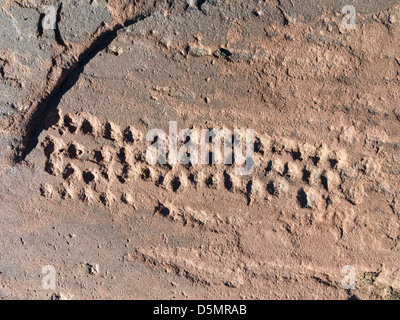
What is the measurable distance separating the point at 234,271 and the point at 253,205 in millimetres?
238

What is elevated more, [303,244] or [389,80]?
[389,80]

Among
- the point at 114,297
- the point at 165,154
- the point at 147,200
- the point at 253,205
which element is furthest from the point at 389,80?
the point at 114,297

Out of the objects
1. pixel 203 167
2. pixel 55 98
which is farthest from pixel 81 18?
pixel 203 167

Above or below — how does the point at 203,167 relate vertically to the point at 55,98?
below

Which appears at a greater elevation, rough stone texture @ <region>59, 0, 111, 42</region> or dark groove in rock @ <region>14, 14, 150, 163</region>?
rough stone texture @ <region>59, 0, 111, 42</region>

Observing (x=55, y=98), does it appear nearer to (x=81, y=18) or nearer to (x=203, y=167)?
(x=81, y=18)

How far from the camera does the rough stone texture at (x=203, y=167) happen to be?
4.29ft

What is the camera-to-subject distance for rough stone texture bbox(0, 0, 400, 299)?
4.29ft

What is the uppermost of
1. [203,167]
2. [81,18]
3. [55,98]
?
[81,18]

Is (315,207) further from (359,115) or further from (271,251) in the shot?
(359,115)

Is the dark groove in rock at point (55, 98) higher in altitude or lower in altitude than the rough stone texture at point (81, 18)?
lower

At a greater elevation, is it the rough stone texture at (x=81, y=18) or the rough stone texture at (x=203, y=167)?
the rough stone texture at (x=81, y=18)

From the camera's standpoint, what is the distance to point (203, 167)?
1.33m

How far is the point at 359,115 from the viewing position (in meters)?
1.32
